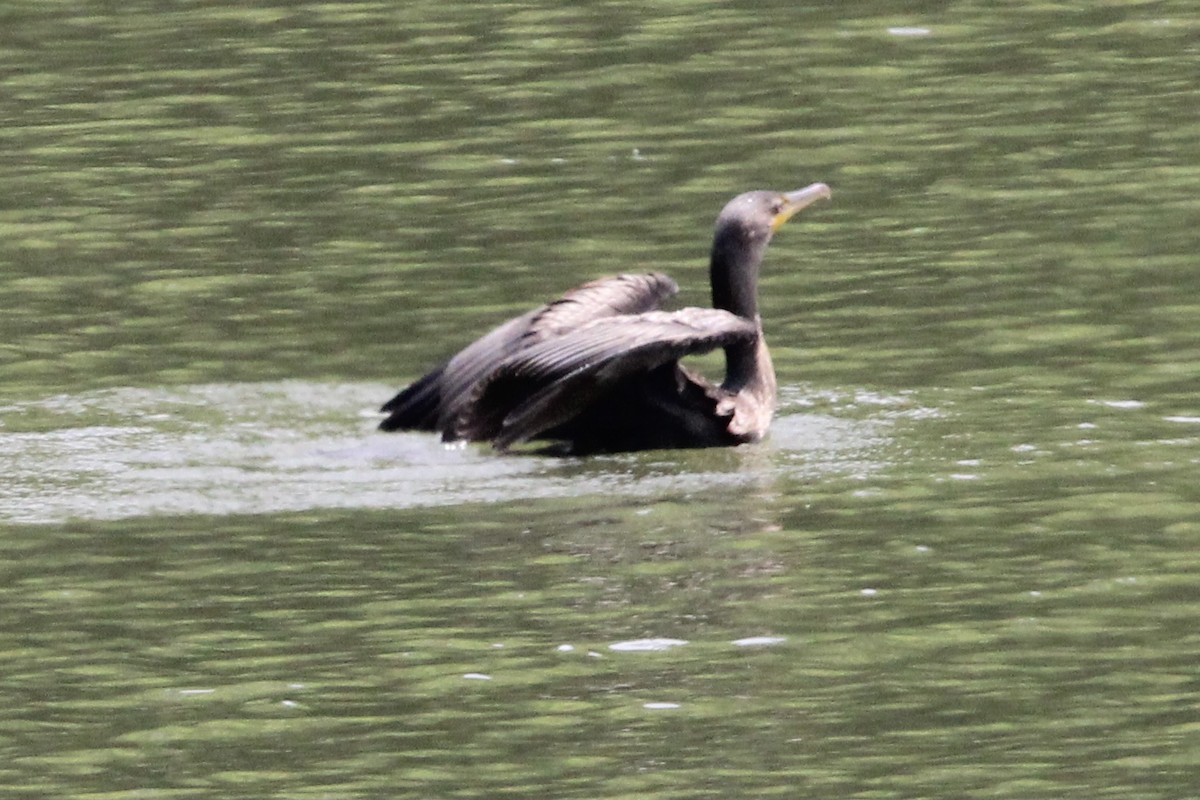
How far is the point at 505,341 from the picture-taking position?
12516mm

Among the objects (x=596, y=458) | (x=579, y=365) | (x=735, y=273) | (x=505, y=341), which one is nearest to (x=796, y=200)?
(x=735, y=273)

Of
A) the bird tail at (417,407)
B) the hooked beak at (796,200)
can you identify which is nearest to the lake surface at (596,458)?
the bird tail at (417,407)

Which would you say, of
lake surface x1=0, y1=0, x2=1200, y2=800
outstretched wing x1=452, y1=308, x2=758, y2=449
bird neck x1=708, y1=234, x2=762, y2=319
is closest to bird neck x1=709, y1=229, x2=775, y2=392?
bird neck x1=708, y1=234, x2=762, y2=319

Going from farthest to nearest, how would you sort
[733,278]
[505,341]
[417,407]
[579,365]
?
[733,278]
[417,407]
[505,341]
[579,365]

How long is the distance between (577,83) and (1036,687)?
9752 mm

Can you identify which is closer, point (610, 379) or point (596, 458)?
point (610, 379)

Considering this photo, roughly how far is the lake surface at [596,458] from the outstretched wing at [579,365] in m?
0.25

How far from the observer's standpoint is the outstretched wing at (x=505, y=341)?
1224 cm

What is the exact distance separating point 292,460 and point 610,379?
137 cm

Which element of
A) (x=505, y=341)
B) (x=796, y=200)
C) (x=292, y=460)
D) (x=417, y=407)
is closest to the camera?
(x=292, y=460)

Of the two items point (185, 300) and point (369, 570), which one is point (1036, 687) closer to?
point (369, 570)

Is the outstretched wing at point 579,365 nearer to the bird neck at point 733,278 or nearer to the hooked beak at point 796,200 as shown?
the bird neck at point 733,278

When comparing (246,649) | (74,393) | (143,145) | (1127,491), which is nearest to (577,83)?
(143,145)

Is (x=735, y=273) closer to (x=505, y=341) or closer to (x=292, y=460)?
(x=505, y=341)
